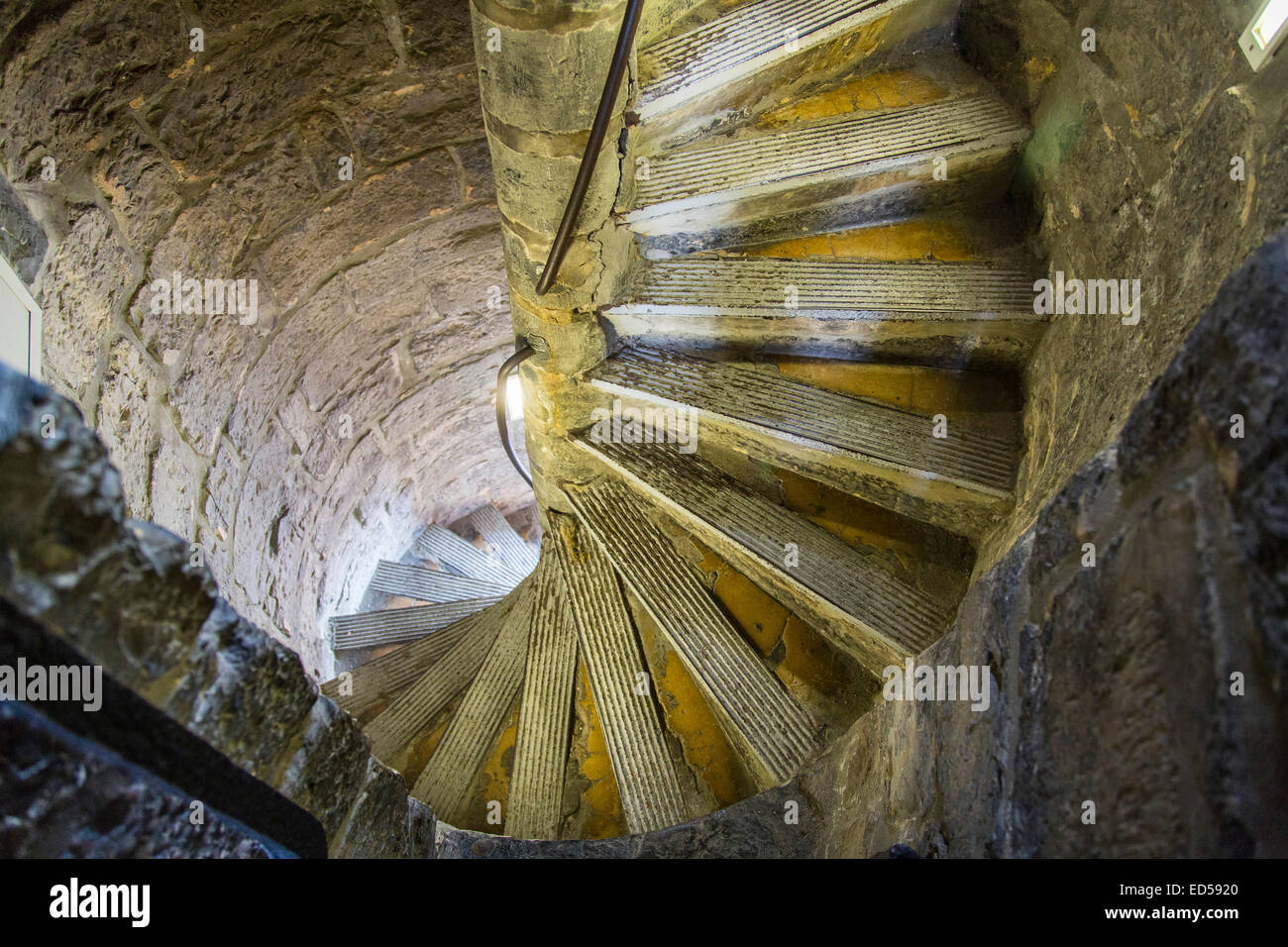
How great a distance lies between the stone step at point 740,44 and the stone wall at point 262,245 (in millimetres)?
900

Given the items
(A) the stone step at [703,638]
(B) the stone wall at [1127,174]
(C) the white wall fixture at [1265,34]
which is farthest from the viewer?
(A) the stone step at [703,638]

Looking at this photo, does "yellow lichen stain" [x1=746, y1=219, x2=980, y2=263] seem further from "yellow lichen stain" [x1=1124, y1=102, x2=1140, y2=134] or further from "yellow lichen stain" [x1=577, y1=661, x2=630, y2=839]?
"yellow lichen stain" [x1=577, y1=661, x2=630, y2=839]

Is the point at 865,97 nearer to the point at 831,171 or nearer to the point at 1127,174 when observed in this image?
the point at 831,171

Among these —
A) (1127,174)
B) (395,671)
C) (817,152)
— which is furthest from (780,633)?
(395,671)

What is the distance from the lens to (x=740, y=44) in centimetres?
252

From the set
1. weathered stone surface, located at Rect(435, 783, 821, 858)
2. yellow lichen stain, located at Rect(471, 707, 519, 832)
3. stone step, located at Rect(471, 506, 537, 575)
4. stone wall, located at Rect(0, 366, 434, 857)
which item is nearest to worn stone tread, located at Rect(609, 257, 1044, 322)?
weathered stone surface, located at Rect(435, 783, 821, 858)

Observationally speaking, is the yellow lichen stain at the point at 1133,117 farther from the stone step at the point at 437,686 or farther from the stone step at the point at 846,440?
the stone step at the point at 437,686

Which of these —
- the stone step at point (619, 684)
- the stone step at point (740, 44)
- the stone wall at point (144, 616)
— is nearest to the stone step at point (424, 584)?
the stone step at point (619, 684)

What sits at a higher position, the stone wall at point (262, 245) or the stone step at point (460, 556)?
the stone wall at point (262, 245)

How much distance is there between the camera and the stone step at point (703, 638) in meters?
2.70

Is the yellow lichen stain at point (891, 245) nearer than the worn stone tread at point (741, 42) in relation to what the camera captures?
No

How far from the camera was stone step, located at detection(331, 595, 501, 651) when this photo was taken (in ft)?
15.4

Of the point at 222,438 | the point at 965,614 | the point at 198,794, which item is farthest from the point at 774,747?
the point at 222,438
